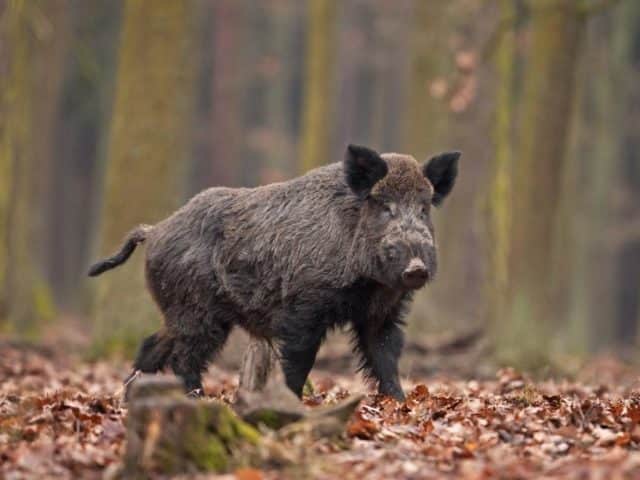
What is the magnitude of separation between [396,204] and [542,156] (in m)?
8.08

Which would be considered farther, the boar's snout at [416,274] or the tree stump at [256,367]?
the tree stump at [256,367]

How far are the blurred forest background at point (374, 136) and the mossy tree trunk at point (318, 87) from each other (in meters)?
0.05

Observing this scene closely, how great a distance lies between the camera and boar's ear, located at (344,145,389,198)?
28.6 feet

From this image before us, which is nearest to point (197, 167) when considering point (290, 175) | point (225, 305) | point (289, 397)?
point (290, 175)

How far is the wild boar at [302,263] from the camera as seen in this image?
28.7ft

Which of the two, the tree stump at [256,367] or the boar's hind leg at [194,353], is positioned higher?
the tree stump at [256,367]

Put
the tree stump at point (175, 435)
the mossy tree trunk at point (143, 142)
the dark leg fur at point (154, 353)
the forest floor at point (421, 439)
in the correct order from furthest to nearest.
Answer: the mossy tree trunk at point (143, 142) → the dark leg fur at point (154, 353) → the forest floor at point (421, 439) → the tree stump at point (175, 435)

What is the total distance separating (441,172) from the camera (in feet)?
29.8

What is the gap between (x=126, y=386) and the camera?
9.36 m

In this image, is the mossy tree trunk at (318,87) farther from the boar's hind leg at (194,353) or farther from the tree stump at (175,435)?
the tree stump at (175,435)

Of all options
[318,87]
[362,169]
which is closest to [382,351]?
[362,169]

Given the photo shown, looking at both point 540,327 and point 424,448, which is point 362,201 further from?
point 540,327

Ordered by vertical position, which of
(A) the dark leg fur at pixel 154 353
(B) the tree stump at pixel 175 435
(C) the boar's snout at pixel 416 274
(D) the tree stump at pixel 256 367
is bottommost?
(A) the dark leg fur at pixel 154 353

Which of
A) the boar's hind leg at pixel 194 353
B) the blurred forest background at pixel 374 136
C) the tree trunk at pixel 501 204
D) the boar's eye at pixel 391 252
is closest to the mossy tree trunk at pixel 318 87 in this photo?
the blurred forest background at pixel 374 136
